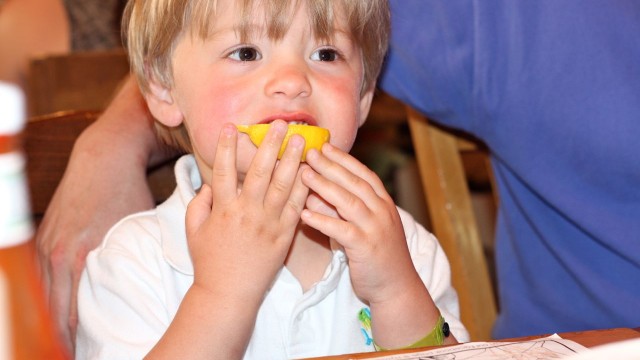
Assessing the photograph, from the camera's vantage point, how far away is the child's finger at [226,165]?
2.84ft

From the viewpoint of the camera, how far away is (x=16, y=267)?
349mm

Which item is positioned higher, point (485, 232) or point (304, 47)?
point (485, 232)

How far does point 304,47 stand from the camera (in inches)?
38.6

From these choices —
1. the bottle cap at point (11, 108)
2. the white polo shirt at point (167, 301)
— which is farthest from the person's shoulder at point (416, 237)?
the bottle cap at point (11, 108)

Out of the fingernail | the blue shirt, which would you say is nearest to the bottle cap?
the fingernail

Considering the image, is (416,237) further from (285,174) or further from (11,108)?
(11,108)

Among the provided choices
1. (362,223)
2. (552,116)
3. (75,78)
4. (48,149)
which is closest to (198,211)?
(362,223)

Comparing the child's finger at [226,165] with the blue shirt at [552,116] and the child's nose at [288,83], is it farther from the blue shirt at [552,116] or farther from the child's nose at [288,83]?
the blue shirt at [552,116]

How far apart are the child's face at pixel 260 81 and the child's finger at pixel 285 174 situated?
0.07 metres

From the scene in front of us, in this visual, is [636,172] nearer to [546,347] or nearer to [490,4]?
[490,4]

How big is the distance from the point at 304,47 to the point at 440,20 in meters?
0.34

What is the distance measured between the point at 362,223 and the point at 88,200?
0.41m

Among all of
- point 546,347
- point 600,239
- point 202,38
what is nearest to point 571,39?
point 600,239

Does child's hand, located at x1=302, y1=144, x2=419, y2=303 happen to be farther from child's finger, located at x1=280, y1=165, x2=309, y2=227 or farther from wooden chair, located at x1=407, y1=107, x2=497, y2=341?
wooden chair, located at x1=407, y1=107, x2=497, y2=341
